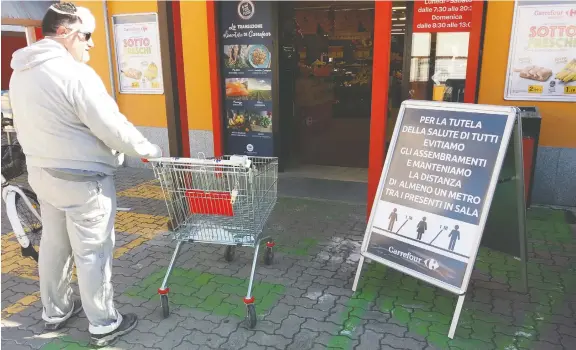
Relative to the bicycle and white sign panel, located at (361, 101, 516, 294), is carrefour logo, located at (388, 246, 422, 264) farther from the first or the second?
the bicycle

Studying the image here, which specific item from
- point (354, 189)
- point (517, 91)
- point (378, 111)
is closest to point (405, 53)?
point (517, 91)

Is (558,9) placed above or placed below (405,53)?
above

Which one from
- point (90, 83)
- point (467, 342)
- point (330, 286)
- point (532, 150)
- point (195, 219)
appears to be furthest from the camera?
point (532, 150)

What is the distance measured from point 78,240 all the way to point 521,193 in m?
3.20

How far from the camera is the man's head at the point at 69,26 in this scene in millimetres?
2762

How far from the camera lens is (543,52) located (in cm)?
520

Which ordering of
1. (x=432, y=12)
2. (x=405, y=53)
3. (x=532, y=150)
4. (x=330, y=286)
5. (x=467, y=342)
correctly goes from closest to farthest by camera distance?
(x=467, y=342), (x=330, y=286), (x=532, y=150), (x=432, y=12), (x=405, y=53)

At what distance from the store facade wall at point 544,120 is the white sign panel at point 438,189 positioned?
267 cm

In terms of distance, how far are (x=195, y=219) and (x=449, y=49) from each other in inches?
173

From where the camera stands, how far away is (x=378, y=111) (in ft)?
13.1

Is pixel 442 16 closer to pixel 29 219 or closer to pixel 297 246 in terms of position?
pixel 297 246

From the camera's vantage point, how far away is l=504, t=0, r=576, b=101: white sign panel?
16.6 ft

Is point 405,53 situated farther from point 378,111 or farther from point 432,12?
point 378,111

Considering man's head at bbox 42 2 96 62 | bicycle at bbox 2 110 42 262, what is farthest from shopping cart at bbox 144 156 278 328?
bicycle at bbox 2 110 42 262
